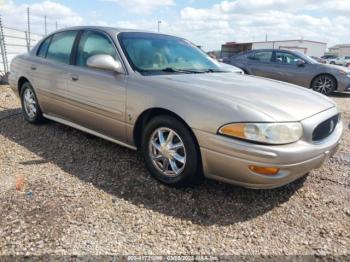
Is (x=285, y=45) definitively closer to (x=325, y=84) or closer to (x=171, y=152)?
(x=325, y=84)

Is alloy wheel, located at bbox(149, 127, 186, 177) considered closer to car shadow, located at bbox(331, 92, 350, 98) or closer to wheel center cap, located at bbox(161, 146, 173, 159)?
wheel center cap, located at bbox(161, 146, 173, 159)

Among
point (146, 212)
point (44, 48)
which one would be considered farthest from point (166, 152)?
point (44, 48)

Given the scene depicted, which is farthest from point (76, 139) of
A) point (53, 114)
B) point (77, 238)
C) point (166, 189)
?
point (77, 238)

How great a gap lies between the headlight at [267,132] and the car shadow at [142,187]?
69cm

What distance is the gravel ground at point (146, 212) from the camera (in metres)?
2.23

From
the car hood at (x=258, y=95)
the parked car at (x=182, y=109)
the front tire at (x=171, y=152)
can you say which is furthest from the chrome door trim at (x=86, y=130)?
the car hood at (x=258, y=95)

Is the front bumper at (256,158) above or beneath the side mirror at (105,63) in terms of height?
beneath

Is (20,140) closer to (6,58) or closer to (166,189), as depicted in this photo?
(166,189)

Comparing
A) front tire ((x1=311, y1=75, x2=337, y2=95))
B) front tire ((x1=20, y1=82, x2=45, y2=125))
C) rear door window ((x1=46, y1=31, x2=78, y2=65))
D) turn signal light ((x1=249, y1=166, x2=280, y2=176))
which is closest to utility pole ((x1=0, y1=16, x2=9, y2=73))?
front tire ((x1=20, y1=82, x2=45, y2=125))

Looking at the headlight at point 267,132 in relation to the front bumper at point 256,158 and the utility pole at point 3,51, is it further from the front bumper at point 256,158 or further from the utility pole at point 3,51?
the utility pole at point 3,51

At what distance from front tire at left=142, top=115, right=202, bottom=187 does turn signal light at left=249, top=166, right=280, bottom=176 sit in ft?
1.68

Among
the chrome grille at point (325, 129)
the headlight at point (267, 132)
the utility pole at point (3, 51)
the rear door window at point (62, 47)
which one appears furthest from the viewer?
the utility pole at point (3, 51)

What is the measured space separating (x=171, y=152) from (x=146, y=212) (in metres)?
0.61

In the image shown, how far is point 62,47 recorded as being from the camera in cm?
A: 421
